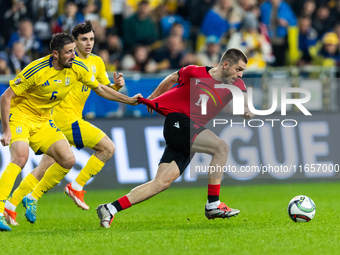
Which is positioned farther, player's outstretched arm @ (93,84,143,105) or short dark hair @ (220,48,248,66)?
player's outstretched arm @ (93,84,143,105)

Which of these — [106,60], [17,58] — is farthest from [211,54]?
[17,58]

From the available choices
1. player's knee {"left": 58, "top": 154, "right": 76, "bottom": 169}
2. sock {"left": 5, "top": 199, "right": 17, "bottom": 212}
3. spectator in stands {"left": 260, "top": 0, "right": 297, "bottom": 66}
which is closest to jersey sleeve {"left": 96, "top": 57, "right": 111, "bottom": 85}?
player's knee {"left": 58, "top": 154, "right": 76, "bottom": 169}

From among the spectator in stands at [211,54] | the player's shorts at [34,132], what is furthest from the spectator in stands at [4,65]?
the player's shorts at [34,132]

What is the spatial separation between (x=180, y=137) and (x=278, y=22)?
28.1 feet

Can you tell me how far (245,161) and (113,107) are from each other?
2.94m

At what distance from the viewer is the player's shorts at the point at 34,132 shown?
7.25m

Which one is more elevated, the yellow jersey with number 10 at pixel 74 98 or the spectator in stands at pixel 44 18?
the spectator in stands at pixel 44 18

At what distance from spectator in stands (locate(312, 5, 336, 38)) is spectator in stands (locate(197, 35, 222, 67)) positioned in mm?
3279

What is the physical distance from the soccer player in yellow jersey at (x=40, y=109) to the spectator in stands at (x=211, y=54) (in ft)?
20.0

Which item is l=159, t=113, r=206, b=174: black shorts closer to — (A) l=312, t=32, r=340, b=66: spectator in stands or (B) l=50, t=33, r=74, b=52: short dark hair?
(B) l=50, t=33, r=74, b=52: short dark hair

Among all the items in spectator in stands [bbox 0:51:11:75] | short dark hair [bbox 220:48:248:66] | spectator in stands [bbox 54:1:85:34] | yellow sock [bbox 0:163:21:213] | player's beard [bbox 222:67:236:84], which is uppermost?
spectator in stands [bbox 54:1:85:34]

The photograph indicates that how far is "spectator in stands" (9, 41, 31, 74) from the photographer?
1245 centimetres

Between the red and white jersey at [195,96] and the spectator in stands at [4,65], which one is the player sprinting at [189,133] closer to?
the red and white jersey at [195,96]

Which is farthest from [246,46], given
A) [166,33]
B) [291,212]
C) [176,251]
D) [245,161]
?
[176,251]
